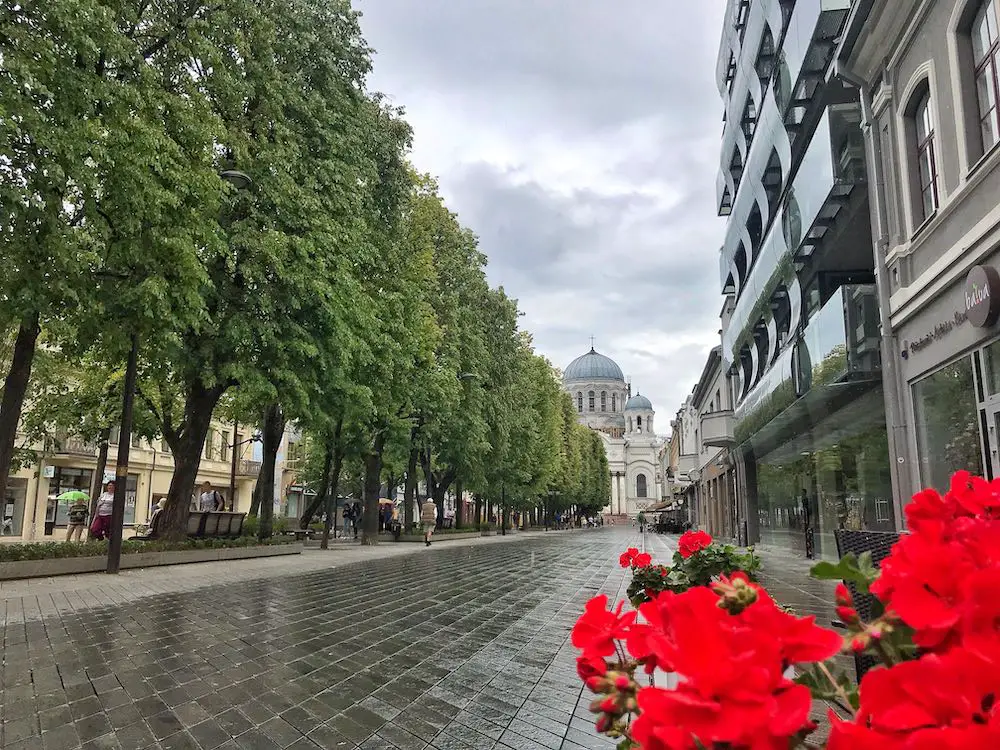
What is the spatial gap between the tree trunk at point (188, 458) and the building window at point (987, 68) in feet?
47.2

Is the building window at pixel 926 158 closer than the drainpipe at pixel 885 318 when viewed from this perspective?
Yes

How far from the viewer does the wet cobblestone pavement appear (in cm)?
436

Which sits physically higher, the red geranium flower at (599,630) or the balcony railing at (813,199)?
the balcony railing at (813,199)

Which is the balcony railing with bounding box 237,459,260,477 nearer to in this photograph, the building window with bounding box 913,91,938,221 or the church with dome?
the building window with bounding box 913,91,938,221

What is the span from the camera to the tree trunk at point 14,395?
11.9 m

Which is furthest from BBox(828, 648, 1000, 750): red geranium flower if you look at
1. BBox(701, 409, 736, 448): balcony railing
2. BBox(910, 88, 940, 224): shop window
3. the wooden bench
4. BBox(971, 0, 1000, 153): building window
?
BBox(701, 409, 736, 448): balcony railing

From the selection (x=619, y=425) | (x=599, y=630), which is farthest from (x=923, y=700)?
(x=619, y=425)

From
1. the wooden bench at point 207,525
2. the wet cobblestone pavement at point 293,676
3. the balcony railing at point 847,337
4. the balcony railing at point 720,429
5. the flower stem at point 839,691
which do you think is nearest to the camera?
the flower stem at point 839,691

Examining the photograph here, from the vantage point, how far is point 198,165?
13.5m

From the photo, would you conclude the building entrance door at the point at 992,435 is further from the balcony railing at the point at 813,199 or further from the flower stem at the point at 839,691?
the flower stem at the point at 839,691

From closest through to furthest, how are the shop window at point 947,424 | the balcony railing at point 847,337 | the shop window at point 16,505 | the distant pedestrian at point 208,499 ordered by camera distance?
the shop window at point 947,424, the balcony railing at point 847,337, the distant pedestrian at point 208,499, the shop window at point 16,505

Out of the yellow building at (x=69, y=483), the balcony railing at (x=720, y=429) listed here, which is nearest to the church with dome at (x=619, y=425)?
the yellow building at (x=69, y=483)

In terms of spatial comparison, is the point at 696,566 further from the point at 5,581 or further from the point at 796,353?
the point at 796,353

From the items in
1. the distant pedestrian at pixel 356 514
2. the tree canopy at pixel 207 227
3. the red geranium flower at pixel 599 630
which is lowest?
the distant pedestrian at pixel 356 514
